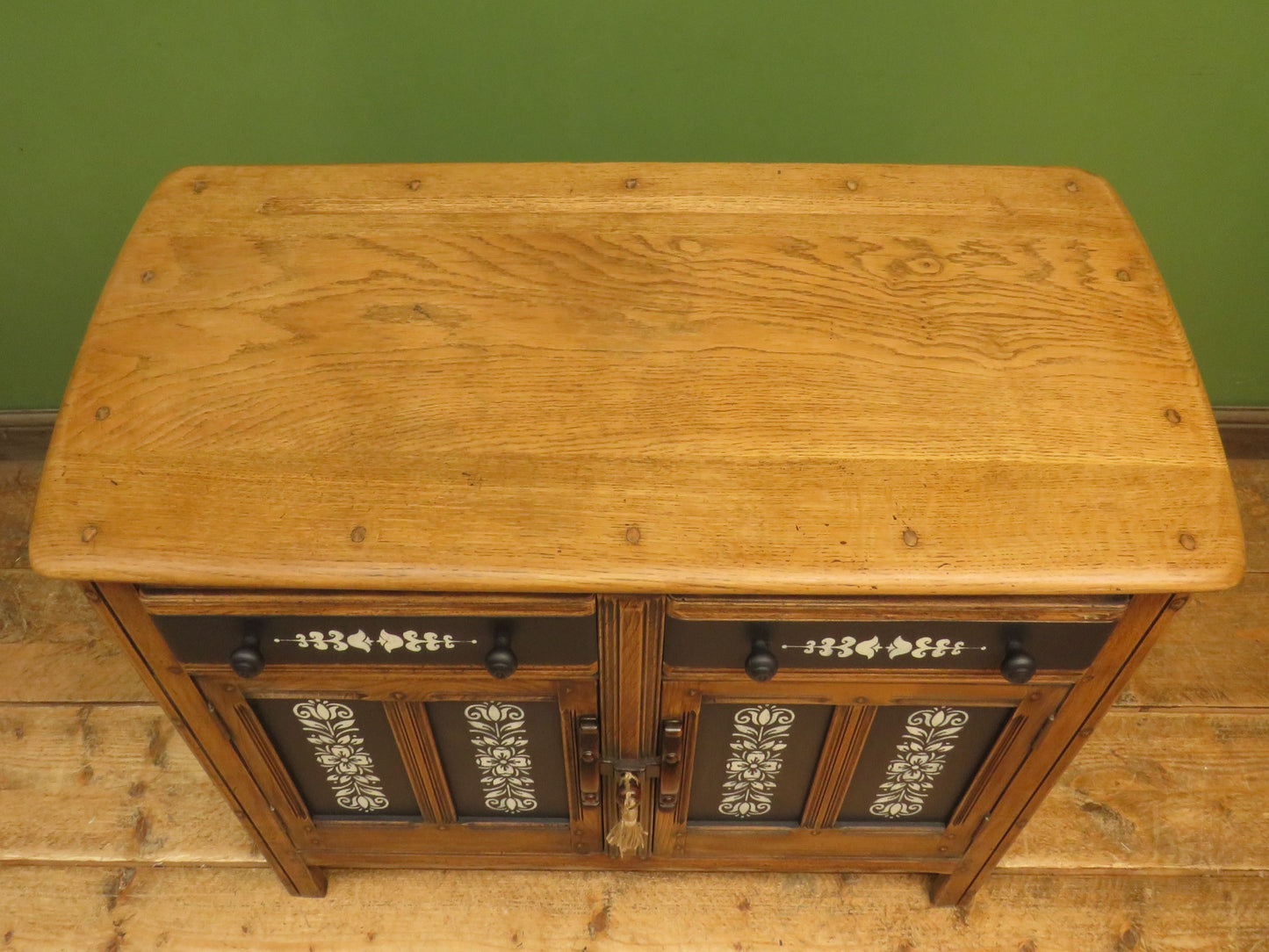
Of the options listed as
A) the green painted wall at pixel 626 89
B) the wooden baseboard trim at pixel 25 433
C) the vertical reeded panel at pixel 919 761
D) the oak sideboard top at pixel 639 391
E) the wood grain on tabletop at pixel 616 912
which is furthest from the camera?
the wooden baseboard trim at pixel 25 433

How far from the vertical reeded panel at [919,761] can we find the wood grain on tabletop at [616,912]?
10.4 inches

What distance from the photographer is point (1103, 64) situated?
53.4 inches

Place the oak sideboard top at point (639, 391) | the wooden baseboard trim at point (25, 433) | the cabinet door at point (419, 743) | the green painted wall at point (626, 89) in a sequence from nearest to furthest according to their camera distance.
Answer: the oak sideboard top at point (639, 391) → the cabinet door at point (419, 743) → the green painted wall at point (626, 89) → the wooden baseboard trim at point (25, 433)

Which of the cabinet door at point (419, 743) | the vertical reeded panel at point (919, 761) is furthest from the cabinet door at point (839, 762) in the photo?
the cabinet door at point (419, 743)

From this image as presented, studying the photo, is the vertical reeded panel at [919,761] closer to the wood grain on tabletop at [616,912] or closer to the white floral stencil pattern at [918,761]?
the white floral stencil pattern at [918,761]

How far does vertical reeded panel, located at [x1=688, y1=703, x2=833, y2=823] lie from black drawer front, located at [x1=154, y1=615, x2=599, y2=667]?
0.67 feet

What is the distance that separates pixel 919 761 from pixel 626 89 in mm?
920

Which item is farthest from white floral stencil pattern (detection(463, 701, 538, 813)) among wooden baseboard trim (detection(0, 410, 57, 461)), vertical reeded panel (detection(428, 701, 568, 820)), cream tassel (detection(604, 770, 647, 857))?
wooden baseboard trim (detection(0, 410, 57, 461))

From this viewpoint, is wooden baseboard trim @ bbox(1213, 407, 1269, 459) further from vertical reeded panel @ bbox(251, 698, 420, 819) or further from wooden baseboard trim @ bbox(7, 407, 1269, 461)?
vertical reeded panel @ bbox(251, 698, 420, 819)

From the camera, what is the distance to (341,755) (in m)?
1.15

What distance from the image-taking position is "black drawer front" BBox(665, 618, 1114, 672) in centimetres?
93

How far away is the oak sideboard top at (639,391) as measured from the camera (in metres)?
0.86

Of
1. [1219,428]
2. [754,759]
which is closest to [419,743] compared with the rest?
[754,759]

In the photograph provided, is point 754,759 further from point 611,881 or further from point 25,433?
point 25,433
